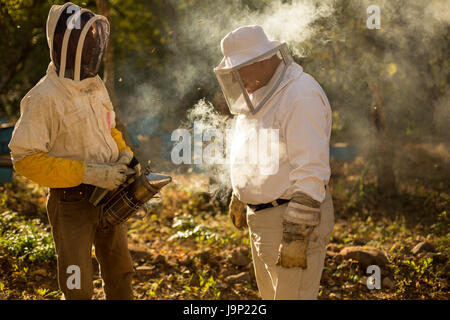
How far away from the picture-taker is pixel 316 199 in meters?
2.72

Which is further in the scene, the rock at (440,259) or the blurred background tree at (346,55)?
the blurred background tree at (346,55)

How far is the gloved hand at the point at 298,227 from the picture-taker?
270 cm

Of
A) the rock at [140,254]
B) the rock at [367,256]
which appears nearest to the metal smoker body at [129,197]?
the rock at [140,254]

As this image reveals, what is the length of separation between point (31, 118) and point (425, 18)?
525cm

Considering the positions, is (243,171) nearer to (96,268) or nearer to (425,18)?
(96,268)

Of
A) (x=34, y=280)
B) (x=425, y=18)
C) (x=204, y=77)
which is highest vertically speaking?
(x=425, y=18)

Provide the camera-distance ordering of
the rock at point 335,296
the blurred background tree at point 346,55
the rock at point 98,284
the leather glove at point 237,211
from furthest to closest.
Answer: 1. the blurred background tree at point 346,55
2. the rock at point 98,284
3. the rock at point 335,296
4. the leather glove at point 237,211

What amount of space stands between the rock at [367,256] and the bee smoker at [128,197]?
246 centimetres

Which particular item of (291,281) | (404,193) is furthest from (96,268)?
(404,193)

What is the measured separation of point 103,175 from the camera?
3.16m

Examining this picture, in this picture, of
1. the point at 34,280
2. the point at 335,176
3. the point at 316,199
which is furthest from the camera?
the point at 335,176

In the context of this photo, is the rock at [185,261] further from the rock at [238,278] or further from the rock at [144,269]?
the rock at [238,278]

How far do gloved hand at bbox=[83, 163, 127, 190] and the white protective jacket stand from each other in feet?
2.63

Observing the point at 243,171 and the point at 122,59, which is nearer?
the point at 243,171
